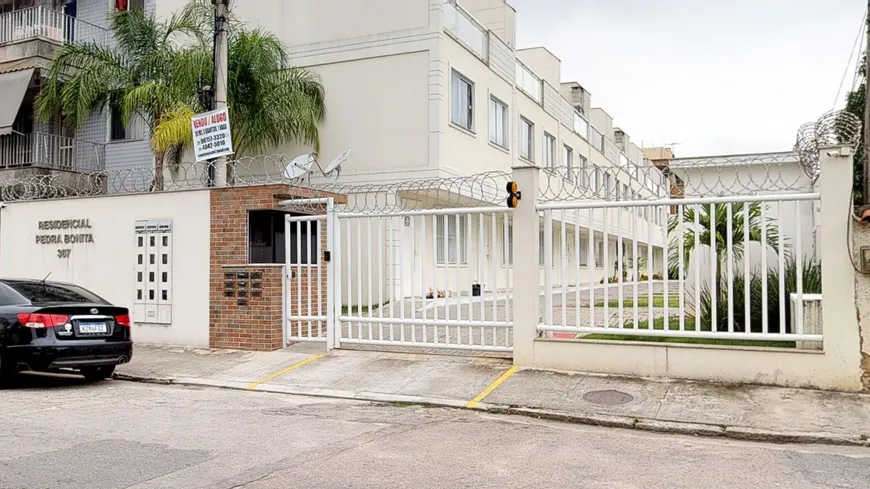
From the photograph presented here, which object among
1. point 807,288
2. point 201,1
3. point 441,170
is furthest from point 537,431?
point 201,1

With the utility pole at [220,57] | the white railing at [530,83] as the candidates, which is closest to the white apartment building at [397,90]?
the white railing at [530,83]

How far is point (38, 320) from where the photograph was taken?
8727mm

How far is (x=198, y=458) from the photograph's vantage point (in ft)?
19.1

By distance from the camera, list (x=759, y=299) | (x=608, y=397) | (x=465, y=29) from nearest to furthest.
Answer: (x=608, y=397) < (x=759, y=299) < (x=465, y=29)

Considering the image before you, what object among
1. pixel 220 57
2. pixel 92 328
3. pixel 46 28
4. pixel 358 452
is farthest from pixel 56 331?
pixel 46 28

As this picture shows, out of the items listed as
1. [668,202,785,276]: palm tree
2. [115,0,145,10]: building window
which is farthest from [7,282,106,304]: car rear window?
[115,0,145,10]: building window

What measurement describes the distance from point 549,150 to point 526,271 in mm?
17041

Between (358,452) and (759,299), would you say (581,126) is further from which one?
(358,452)

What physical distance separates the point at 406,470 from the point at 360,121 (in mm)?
13342

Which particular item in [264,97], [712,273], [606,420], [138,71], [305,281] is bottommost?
[606,420]

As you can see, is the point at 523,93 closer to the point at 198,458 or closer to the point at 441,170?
the point at 441,170

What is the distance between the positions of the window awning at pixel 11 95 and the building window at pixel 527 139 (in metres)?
13.6

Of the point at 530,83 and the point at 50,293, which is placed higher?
the point at 530,83

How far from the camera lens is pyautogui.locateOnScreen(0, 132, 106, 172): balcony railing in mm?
20406
